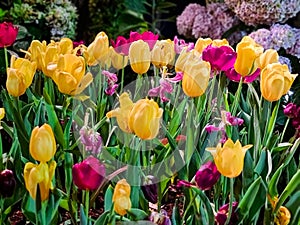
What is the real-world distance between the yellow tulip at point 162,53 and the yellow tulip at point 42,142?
0.33m

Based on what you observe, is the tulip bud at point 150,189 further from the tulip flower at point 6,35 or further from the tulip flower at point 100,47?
the tulip flower at point 6,35

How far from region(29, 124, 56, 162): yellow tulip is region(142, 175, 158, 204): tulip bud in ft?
0.48

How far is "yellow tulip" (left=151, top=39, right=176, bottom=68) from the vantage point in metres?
0.95

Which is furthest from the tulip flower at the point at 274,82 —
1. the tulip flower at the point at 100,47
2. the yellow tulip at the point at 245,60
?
the tulip flower at the point at 100,47

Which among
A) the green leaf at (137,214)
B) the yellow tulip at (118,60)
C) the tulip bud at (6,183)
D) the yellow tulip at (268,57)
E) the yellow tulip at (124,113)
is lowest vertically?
the green leaf at (137,214)

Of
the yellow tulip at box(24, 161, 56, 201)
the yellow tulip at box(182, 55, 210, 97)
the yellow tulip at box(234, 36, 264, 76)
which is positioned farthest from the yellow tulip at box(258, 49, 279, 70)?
the yellow tulip at box(24, 161, 56, 201)

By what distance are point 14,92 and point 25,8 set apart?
1.35 meters

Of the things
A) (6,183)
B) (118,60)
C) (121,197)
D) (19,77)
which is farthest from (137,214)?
(118,60)

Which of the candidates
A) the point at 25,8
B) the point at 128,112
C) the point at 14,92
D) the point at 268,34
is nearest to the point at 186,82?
the point at 128,112

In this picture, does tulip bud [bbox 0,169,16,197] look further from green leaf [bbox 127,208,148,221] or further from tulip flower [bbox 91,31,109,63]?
tulip flower [bbox 91,31,109,63]

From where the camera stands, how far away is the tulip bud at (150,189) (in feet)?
2.50

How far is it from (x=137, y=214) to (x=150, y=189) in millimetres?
76

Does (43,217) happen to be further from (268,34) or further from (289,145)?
(268,34)

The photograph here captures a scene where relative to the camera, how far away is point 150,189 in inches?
30.1
